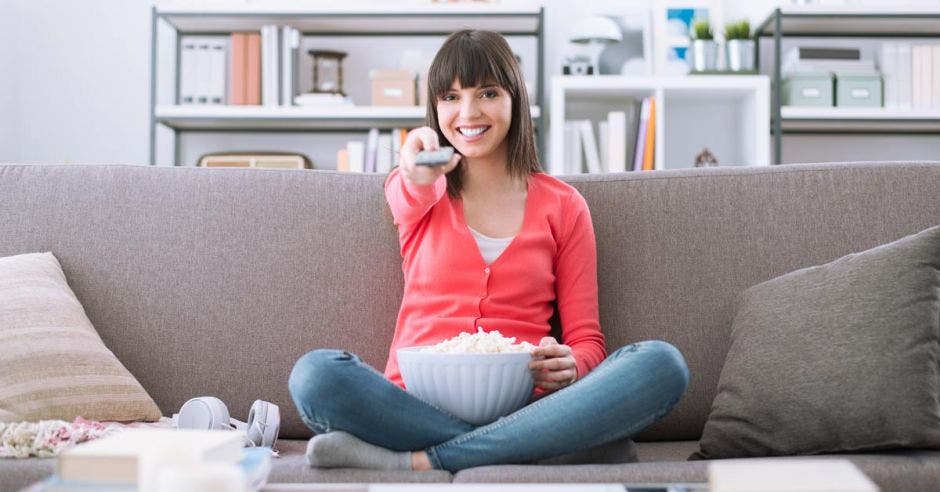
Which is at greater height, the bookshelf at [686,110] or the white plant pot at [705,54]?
the white plant pot at [705,54]

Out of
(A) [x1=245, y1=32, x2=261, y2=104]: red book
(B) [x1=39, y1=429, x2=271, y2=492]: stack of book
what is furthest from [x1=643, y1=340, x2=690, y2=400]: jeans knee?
(A) [x1=245, y1=32, x2=261, y2=104]: red book

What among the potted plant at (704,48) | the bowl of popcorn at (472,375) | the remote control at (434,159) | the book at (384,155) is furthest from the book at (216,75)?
the bowl of popcorn at (472,375)

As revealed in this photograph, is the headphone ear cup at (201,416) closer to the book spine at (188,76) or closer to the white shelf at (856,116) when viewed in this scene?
the book spine at (188,76)

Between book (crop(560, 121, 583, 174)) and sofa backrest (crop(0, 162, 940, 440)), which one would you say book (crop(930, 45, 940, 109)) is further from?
sofa backrest (crop(0, 162, 940, 440))

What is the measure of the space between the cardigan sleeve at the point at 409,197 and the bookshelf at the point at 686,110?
5.58ft

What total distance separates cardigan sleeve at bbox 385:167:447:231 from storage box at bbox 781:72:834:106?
2.14 m

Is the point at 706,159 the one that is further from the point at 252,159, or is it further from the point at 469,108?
the point at 469,108

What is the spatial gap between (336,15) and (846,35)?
201 cm

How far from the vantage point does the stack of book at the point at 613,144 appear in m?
3.43

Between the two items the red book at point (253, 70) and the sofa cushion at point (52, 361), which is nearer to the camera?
the sofa cushion at point (52, 361)

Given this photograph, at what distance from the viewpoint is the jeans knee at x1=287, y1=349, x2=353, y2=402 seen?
1.29m

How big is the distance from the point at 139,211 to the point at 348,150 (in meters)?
1.82

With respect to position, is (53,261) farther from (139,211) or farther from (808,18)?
(808,18)

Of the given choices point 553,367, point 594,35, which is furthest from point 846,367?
point 594,35
